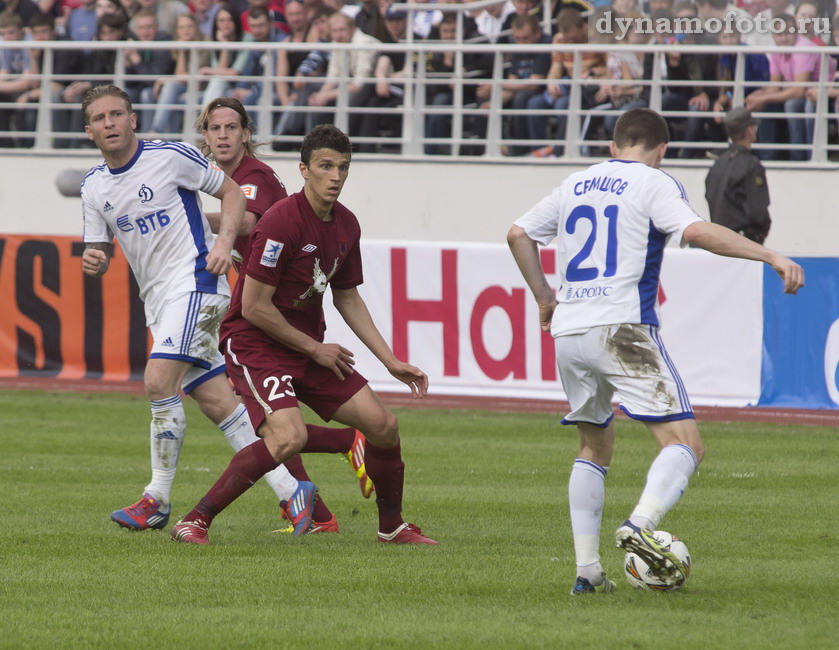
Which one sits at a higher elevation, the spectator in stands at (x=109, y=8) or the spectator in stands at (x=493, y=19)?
the spectator in stands at (x=109, y=8)

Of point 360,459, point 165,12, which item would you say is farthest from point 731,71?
point 360,459

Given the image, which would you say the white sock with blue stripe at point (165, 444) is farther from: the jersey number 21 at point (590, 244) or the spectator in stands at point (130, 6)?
the spectator in stands at point (130, 6)

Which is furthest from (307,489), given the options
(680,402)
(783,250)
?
(783,250)

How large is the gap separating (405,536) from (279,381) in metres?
1.07

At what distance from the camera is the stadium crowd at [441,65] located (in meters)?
17.6

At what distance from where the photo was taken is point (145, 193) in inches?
301

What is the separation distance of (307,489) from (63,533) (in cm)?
132

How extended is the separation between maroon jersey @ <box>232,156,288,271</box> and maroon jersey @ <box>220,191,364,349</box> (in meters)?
0.91

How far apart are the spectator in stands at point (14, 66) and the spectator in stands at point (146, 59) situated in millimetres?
1585

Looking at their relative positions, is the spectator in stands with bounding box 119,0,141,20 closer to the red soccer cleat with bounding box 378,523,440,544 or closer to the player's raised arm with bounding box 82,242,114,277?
the player's raised arm with bounding box 82,242,114,277

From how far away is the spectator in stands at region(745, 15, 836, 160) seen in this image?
17.4 m

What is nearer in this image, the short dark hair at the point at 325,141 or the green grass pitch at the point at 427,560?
the green grass pitch at the point at 427,560

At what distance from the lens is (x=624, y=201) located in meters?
5.66

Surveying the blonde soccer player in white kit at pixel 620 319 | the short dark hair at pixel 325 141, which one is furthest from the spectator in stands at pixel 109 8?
the blonde soccer player in white kit at pixel 620 319
